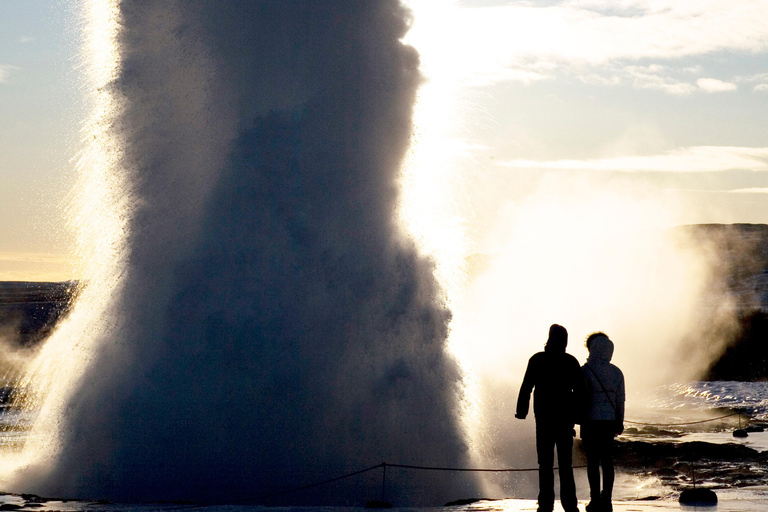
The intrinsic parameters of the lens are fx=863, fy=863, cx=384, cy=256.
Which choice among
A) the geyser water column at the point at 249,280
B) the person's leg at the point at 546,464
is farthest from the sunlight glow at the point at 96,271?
the person's leg at the point at 546,464

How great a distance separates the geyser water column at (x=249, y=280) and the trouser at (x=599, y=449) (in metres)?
6.50

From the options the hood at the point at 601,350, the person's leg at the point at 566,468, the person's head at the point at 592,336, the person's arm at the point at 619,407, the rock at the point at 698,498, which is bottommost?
the rock at the point at 698,498

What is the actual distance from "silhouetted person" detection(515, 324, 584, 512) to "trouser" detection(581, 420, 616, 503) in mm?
322

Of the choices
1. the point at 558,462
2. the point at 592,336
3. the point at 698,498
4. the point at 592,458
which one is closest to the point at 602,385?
the point at 592,336

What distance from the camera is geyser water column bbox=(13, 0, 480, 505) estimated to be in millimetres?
16906

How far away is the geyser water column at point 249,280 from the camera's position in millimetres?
16906

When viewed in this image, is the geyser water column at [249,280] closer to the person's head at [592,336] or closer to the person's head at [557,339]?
the person's head at [592,336]

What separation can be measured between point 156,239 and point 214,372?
11.5 feet

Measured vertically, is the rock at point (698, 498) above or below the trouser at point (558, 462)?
below

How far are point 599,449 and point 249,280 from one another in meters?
10.2

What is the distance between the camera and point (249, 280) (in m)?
18.2

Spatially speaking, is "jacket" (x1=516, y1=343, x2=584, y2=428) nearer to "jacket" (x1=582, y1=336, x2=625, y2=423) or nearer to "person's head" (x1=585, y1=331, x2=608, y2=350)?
"jacket" (x1=582, y1=336, x2=625, y2=423)

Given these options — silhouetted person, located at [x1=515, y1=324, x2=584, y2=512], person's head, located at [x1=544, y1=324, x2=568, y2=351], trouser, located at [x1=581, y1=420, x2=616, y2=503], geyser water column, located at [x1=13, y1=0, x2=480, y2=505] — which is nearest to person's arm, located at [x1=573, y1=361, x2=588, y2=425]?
silhouetted person, located at [x1=515, y1=324, x2=584, y2=512]

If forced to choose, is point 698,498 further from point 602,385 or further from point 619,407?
point 602,385
